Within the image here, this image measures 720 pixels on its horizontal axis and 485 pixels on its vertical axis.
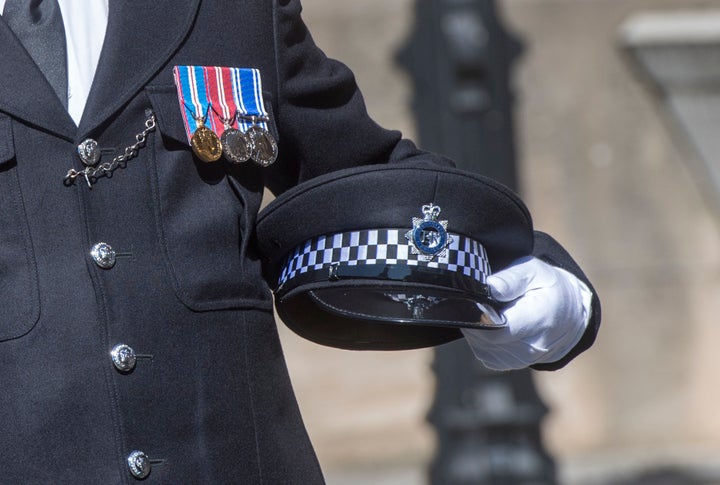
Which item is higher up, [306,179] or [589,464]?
[306,179]

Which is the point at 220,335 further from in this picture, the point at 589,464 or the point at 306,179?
the point at 589,464

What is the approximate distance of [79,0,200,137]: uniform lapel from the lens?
1.47 meters

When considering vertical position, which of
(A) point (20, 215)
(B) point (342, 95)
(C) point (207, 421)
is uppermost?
(B) point (342, 95)

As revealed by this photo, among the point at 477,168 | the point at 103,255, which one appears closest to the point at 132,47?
the point at 103,255

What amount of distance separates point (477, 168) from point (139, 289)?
245 cm

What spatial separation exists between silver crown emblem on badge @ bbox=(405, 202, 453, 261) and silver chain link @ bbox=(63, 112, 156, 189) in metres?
0.34

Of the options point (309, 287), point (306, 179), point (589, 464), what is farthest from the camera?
point (589, 464)

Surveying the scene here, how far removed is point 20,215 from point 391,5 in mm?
4083

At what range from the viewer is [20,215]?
4.65 ft

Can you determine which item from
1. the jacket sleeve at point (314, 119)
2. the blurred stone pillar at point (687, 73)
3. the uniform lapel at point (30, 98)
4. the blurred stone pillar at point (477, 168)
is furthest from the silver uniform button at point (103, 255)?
the blurred stone pillar at point (687, 73)

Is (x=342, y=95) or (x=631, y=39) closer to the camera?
(x=342, y=95)

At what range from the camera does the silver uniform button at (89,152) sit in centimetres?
144

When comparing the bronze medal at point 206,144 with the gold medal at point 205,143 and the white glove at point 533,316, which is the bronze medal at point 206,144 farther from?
the white glove at point 533,316

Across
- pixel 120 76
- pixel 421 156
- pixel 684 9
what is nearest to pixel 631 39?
pixel 684 9
